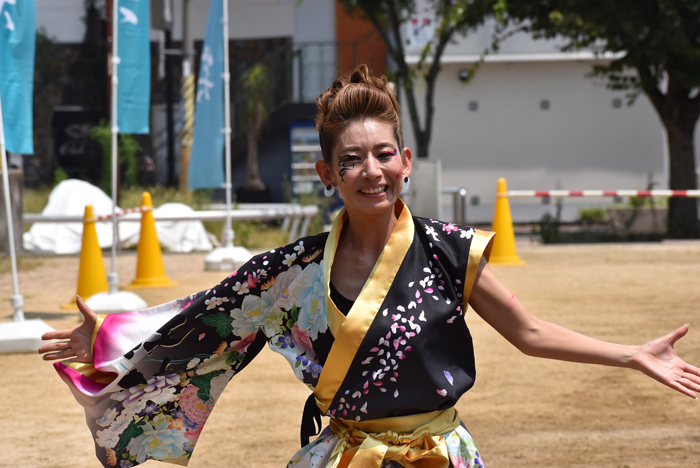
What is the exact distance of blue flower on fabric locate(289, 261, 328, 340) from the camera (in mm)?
2273

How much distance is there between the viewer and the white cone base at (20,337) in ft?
20.1

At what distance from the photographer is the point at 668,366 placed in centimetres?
218

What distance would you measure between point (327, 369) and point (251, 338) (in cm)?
42

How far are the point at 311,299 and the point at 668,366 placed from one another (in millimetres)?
945

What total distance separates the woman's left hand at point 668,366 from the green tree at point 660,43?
1273 cm

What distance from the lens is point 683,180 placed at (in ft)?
52.3

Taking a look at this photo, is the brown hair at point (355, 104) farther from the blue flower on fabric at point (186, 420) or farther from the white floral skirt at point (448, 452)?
the blue flower on fabric at point (186, 420)

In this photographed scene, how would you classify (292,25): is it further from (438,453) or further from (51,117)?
(438,453)

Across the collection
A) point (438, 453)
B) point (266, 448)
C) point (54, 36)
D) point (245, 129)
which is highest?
point (54, 36)

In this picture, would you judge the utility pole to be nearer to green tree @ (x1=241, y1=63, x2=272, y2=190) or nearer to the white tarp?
the white tarp

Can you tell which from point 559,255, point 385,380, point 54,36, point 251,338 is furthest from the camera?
point 54,36

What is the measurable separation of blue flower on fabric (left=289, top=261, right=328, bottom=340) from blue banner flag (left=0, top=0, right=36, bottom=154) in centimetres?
441

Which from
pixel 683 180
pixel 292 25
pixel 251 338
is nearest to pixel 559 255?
pixel 683 180

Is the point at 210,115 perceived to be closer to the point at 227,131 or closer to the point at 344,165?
the point at 227,131
